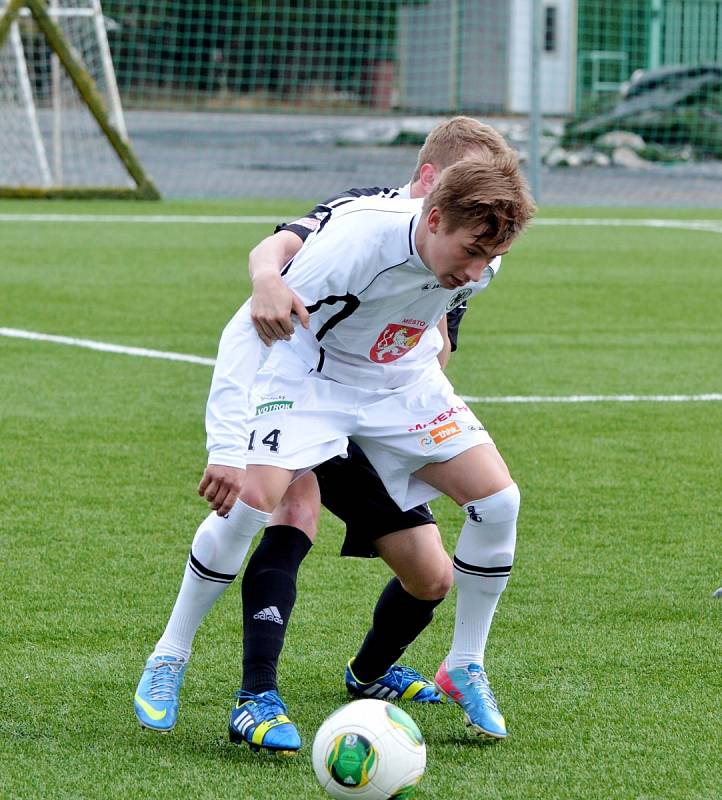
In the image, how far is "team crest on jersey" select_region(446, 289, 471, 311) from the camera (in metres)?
3.46

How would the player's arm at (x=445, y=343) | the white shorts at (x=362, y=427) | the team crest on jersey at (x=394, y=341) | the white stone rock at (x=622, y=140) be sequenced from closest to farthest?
1. the white shorts at (x=362, y=427)
2. the team crest on jersey at (x=394, y=341)
3. the player's arm at (x=445, y=343)
4. the white stone rock at (x=622, y=140)

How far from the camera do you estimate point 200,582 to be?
326 centimetres

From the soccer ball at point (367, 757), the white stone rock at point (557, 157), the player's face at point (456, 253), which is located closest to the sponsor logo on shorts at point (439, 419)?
the player's face at point (456, 253)

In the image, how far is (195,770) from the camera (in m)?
3.04

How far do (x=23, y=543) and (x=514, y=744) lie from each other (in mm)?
2067

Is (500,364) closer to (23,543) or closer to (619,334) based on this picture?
(619,334)

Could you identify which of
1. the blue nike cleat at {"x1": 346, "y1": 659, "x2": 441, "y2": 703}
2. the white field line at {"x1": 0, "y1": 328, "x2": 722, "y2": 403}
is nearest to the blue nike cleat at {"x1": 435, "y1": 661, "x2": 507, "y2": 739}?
the blue nike cleat at {"x1": 346, "y1": 659, "x2": 441, "y2": 703}

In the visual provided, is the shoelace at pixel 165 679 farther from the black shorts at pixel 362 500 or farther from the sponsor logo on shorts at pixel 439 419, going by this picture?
the sponsor logo on shorts at pixel 439 419

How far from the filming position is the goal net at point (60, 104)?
50.2 ft

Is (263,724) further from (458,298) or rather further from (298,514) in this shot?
(458,298)

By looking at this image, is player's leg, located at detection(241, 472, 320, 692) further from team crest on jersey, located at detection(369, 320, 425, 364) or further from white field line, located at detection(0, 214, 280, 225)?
white field line, located at detection(0, 214, 280, 225)

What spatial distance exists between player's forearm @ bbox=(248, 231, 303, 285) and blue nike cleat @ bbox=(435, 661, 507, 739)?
107cm

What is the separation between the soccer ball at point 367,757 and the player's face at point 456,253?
3.18ft

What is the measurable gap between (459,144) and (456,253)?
53cm
